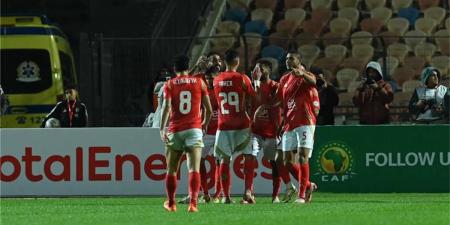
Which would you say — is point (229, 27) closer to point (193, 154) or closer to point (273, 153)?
point (273, 153)

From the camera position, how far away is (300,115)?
20.2m

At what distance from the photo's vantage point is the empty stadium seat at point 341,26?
34.0 m

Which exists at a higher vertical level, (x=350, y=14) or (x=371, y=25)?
(x=350, y=14)

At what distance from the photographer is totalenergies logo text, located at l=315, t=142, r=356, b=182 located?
2392 cm

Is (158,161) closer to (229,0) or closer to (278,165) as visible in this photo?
(278,165)

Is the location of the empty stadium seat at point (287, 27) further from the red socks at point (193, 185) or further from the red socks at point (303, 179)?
the red socks at point (193, 185)

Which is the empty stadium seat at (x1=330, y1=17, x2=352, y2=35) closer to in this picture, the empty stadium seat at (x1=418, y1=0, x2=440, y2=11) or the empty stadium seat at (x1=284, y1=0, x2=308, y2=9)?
the empty stadium seat at (x1=284, y1=0, x2=308, y2=9)

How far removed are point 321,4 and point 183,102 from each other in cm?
1772

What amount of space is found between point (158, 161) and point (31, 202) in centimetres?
272

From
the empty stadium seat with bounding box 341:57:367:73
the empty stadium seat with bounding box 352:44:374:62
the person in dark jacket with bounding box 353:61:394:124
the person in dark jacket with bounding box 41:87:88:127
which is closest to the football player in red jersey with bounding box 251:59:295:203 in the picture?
the person in dark jacket with bounding box 353:61:394:124

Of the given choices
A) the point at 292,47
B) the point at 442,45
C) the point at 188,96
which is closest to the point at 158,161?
the point at 188,96

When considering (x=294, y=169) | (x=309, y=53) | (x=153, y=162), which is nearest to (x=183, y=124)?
(x=294, y=169)

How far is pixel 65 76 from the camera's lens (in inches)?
1249

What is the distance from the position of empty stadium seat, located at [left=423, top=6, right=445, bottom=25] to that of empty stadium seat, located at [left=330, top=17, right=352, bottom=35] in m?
1.83
